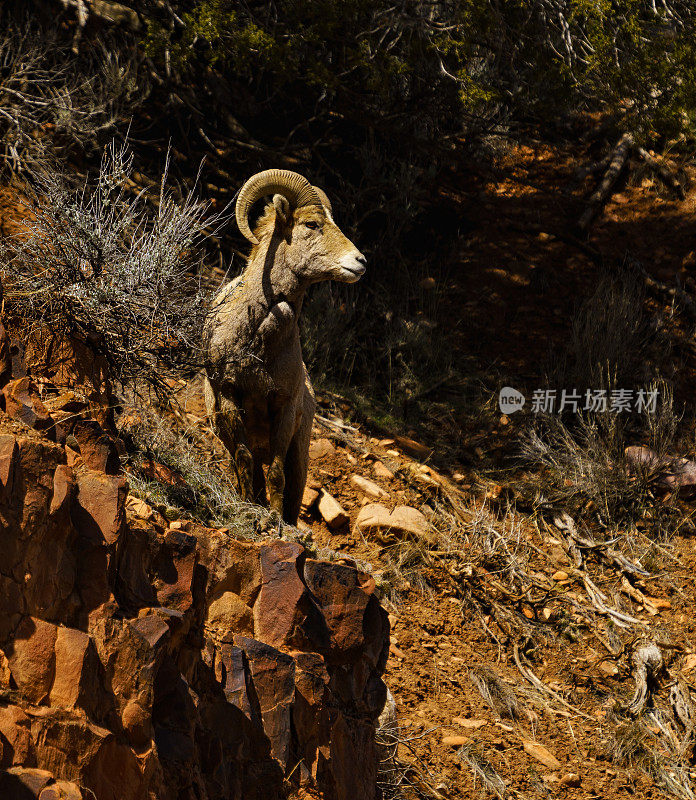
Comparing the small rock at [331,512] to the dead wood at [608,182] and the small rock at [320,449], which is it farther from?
the dead wood at [608,182]

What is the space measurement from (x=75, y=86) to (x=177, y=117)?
3.62ft

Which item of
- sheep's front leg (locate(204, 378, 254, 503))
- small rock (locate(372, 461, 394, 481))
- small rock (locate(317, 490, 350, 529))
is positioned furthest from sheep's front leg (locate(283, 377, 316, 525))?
small rock (locate(372, 461, 394, 481))

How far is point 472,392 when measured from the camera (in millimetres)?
9969

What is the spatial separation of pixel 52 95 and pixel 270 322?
18.1 ft

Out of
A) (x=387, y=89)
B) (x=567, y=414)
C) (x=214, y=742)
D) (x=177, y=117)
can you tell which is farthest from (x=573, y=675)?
(x=177, y=117)

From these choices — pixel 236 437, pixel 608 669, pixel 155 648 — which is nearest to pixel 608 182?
pixel 608 669

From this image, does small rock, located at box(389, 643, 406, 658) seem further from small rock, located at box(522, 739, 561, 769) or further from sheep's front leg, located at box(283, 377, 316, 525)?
sheep's front leg, located at box(283, 377, 316, 525)

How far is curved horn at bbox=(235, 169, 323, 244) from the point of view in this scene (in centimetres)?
527

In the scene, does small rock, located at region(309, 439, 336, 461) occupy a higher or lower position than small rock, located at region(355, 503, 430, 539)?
higher

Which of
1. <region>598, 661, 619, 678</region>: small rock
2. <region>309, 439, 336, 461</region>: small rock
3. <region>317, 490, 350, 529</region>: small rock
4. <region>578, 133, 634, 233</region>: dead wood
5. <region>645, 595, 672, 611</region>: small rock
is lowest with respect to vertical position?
<region>598, 661, 619, 678</region>: small rock

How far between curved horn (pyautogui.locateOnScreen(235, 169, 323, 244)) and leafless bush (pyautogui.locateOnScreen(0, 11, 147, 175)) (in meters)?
3.78

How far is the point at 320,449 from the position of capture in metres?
7.95

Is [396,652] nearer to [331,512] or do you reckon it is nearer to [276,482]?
[331,512]

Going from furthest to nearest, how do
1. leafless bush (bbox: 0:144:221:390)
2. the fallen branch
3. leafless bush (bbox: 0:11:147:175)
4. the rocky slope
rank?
leafless bush (bbox: 0:11:147:175), the fallen branch, leafless bush (bbox: 0:144:221:390), the rocky slope
